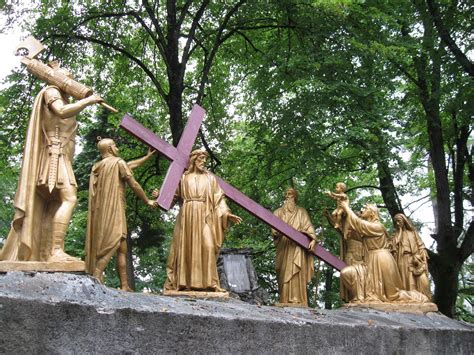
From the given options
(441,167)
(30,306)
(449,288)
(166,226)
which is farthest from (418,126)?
(30,306)

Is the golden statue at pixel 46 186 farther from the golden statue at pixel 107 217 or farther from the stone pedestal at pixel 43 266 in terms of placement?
the golden statue at pixel 107 217

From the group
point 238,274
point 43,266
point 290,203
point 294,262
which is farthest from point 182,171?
point 238,274

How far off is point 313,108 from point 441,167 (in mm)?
3871

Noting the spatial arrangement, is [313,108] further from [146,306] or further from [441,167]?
[146,306]

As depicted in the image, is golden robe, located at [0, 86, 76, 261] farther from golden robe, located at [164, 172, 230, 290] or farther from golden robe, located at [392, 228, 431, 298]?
golden robe, located at [392, 228, 431, 298]

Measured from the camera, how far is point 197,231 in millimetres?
8164

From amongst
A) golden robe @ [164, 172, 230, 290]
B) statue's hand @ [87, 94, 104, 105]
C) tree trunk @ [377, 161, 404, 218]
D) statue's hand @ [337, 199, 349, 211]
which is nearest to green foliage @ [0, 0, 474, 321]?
tree trunk @ [377, 161, 404, 218]

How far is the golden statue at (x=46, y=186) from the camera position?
583 centimetres

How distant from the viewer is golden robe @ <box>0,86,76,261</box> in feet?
19.1

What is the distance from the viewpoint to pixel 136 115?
1619 cm

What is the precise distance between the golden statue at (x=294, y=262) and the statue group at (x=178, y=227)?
0.02m

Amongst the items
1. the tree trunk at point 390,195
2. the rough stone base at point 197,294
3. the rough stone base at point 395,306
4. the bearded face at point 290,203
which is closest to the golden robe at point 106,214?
the rough stone base at point 197,294

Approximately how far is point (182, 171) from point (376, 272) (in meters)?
3.55

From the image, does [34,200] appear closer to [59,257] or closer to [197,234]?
[59,257]
